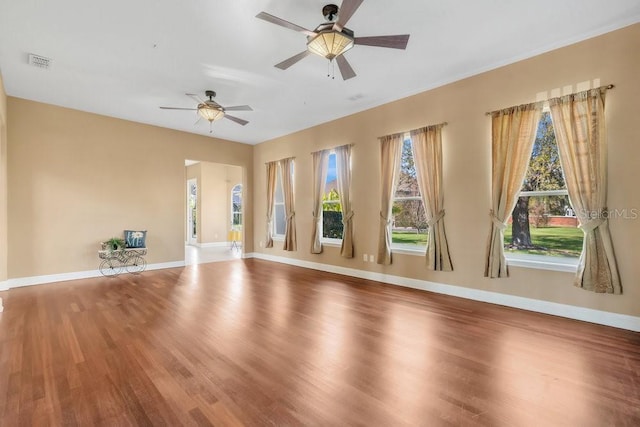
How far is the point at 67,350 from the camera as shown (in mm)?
2709

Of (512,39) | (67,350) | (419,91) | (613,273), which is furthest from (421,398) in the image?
(419,91)

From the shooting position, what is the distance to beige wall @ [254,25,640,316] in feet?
10.5

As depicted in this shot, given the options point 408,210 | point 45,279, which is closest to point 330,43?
point 408,210

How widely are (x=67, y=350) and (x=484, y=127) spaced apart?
5457 millimetres

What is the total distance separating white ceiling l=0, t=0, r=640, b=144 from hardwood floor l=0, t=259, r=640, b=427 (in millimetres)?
3247

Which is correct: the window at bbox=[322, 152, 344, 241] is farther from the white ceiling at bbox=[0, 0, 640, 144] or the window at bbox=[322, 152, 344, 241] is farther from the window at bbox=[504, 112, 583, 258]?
the window at bbox=[504, 112, 583, 258]

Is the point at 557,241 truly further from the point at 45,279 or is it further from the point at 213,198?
the point at 213,198

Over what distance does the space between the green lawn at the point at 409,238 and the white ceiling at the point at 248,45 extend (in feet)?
7.90

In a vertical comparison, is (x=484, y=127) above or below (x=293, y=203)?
above

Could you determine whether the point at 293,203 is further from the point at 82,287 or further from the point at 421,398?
the point at 421,398

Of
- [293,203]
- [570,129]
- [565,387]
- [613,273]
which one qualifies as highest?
[570,129]

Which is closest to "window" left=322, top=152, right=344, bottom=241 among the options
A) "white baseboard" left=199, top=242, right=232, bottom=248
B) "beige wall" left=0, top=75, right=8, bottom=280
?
"beige wall" left=0, top=75, right=8, bottom=280

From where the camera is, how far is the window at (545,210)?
367 centimetres

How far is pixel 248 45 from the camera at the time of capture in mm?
3545
